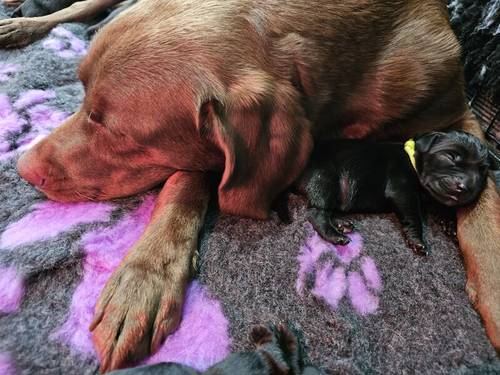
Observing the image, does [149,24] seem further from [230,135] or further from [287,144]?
[287,144]

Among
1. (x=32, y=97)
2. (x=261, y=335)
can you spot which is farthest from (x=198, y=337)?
(x=32, y=97)

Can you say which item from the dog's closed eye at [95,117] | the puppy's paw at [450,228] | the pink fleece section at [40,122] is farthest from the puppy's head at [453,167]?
the pink fleece section at [40,122]

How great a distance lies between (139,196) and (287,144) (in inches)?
25.9

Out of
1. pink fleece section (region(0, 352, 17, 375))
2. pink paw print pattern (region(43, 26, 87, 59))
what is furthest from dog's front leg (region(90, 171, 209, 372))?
pink paw print pattern (region(43, 26, 87, 59))

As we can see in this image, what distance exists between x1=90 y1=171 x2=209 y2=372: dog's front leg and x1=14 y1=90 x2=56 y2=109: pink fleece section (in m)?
1.04

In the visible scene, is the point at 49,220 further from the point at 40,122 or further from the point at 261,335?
the point at 261,335

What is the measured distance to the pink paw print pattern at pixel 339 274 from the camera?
158 cm

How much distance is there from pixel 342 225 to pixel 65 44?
6.62 feet

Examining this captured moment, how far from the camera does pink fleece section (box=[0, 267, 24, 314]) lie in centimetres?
146

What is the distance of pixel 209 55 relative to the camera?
1.55 meters

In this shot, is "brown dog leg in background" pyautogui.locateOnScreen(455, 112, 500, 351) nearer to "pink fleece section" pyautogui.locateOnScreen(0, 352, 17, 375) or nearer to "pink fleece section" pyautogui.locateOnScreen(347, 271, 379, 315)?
"pink fleece section" pyautogui.locateOnScreen(347, 271, 379, 315)

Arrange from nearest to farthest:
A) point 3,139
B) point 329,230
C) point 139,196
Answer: point 329,230 < point 139,196 < point 3,139

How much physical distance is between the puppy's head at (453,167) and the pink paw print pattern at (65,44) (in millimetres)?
1937

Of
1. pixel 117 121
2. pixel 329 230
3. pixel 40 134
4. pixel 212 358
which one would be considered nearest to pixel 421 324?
pixel 329 230
